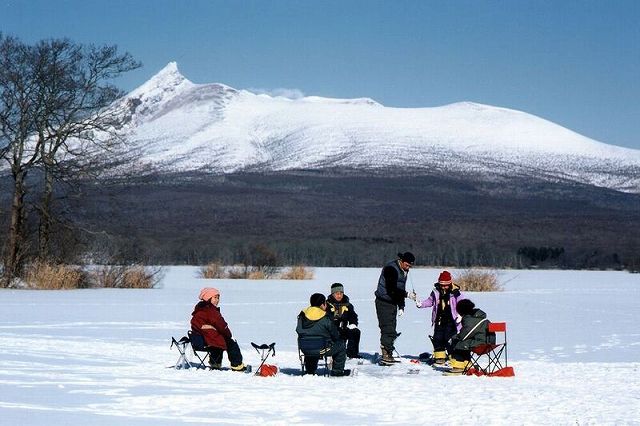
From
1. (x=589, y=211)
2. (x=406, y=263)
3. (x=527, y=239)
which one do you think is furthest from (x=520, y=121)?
(x=406, y=263)

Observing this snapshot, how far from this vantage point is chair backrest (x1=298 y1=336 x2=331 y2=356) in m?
12.4

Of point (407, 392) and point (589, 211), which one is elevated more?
point (589, 211)

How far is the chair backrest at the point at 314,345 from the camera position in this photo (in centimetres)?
1241

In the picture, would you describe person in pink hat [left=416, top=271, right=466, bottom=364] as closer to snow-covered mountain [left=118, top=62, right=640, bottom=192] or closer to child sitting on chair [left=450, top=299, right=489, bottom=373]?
child sitting on chair [left=450, top=299, right=489, bottom=373]

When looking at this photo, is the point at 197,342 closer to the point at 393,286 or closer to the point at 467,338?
the point at 393,286

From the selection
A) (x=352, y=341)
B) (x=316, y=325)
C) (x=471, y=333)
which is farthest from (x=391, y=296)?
(x=316, y=325)

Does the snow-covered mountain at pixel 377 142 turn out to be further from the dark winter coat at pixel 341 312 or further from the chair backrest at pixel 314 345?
the chair backrest at pixel 314 345

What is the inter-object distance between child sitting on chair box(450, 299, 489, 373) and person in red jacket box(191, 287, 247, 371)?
2.60 m

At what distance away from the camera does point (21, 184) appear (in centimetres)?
3070

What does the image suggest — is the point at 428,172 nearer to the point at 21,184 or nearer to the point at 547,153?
the point at 547,153

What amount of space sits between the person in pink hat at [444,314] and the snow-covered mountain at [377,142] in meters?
102

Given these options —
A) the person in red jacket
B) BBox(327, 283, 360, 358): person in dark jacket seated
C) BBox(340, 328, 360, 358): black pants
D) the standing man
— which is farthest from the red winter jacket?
the standing man

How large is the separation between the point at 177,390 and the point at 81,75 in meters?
21.7

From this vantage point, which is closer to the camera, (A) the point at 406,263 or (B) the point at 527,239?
(A) the point at 406,263
